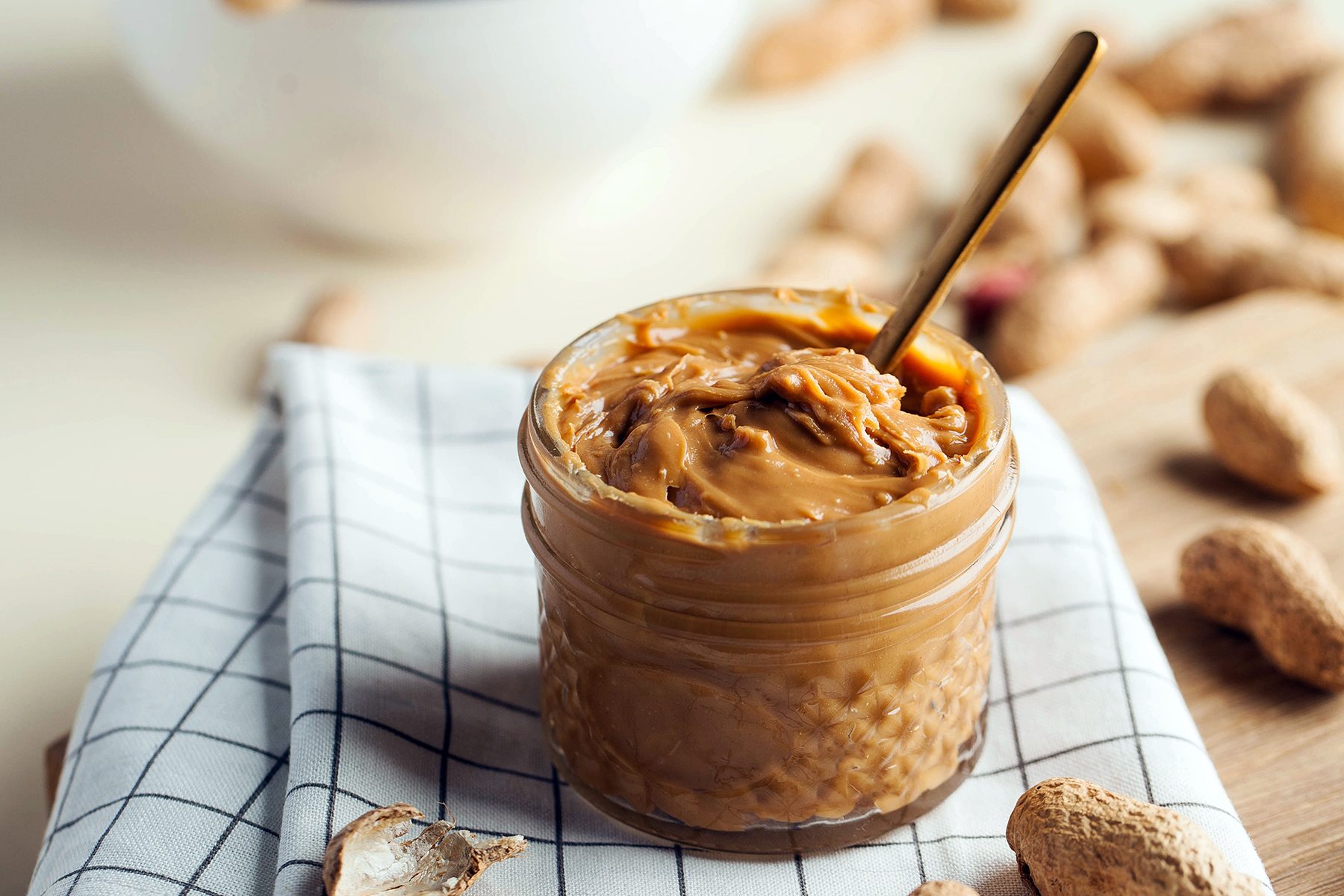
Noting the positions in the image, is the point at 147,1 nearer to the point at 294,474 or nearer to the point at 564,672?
the point at 294,474

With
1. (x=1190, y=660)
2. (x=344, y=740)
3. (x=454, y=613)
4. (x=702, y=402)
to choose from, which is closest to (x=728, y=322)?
(x=702, y=402)

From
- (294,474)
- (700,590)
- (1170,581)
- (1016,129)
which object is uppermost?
(1016,129)

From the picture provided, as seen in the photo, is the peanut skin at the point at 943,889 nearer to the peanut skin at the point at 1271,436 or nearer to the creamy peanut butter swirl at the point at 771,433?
the creamy peanut butter swirl at the point at 771,433

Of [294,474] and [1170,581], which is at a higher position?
[294,474]

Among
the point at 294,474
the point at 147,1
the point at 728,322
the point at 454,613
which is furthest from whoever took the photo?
the point at 147,1

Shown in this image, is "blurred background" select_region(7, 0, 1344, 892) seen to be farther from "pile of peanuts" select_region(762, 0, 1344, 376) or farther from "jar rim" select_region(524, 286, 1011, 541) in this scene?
"jar rim" select_region(524, 286, 1011, 541)

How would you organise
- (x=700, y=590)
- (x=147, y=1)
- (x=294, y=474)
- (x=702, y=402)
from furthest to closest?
(x=147, y=1) < (x=294, y=474) < (x=702, y=402) < (x=700, y=590)

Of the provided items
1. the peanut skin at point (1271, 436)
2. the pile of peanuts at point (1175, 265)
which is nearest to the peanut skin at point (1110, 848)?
the pile of peanuts at point (1175, 265)
